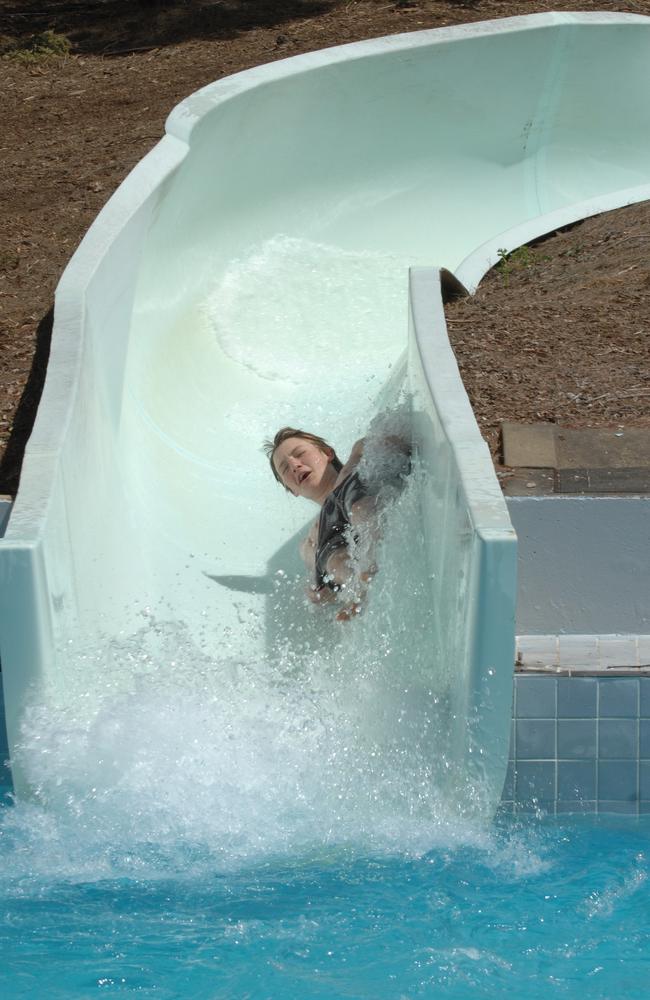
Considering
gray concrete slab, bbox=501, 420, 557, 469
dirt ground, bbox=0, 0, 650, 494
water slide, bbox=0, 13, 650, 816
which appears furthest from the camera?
dirt ground, bbox=0, 0, 650, 494

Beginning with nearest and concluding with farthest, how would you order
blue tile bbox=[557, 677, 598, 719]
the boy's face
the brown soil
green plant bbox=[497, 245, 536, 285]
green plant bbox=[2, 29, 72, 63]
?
blue tile bbox=[557, 677, 598, 719], the boy's face, the brown soil, green plant bbox=[497, 245, 536, 285], green plant bbox=[2, 29, 72, 63]

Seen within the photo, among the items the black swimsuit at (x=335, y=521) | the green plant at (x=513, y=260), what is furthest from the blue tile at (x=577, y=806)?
the green plant at (x=513, y=260)

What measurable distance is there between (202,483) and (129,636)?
48.3 inches

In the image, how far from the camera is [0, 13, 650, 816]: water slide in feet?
10.6

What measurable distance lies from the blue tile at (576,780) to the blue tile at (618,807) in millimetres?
35

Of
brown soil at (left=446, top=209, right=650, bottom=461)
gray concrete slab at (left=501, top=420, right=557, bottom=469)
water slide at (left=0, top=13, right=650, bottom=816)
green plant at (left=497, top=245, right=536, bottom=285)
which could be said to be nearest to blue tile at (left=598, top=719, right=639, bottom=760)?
water slide at (left=0, top=13, right=650, bottom=816)

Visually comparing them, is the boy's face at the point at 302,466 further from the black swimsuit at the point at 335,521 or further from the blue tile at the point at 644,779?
the blue tile at the point at 644,779

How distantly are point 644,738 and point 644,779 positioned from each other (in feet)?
0.42

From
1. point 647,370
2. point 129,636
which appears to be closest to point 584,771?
point 129,636

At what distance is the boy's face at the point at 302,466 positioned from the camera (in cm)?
419

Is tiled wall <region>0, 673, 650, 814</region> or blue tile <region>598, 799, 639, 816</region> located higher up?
tiled wall <region>0, 673, 650, 814</region>

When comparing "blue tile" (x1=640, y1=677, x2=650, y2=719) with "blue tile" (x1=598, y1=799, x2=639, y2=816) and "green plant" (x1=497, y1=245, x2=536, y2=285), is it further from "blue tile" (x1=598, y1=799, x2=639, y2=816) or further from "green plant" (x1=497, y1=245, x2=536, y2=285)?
"green plant" (x1=497, y1=245, x2=536, y2=285)

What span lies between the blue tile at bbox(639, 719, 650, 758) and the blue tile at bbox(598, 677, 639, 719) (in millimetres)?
31

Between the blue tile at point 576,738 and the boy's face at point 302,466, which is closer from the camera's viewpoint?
the blue tile at point 576,738
